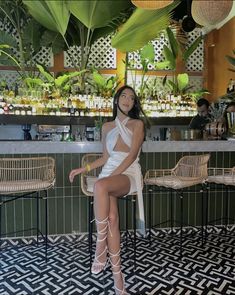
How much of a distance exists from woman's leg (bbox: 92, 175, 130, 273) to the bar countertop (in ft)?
3.29

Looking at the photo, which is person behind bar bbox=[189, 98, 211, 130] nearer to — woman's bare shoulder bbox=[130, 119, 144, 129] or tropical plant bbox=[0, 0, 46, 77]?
woman's bare shoulder bbox=[130, 119, 144, 129]

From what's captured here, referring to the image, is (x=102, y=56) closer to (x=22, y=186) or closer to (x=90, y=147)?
(x=90, y=147)

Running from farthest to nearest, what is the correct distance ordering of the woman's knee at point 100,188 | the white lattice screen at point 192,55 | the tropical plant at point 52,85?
1. the white lattice screen at point 192,55
2. the tropical plant at point 52,85
3. the woman's knee at point 100,188

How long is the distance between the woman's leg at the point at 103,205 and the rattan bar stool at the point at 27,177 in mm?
708

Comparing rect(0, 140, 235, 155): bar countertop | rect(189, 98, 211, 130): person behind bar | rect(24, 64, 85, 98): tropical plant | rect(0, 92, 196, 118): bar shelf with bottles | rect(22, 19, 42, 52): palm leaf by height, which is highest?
rect(22, 19, 42, 52): palm leaf

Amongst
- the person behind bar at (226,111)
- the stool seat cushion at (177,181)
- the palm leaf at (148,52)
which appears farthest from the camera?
the palm leaf at (148,52)

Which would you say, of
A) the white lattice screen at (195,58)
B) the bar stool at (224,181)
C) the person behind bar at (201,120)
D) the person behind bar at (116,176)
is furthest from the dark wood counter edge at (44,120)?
the white lattice screen at (195,58)

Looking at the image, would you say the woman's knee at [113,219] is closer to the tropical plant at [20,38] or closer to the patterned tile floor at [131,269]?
the patterned tile floor at [131,269]

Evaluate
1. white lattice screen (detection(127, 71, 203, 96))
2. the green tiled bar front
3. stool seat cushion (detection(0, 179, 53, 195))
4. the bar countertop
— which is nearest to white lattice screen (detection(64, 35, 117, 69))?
white lattice screen (detection(127, 71, 203, 96))

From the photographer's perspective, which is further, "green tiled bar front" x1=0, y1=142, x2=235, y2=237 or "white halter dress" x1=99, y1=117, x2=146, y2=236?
"green tiled bar front" x1=0, y1=142, x2=235, y2=237

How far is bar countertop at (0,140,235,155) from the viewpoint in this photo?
311 cm

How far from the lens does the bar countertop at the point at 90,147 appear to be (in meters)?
3.11

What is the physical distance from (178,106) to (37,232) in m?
3.17

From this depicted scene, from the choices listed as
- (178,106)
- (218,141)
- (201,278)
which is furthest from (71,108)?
(201,278)
